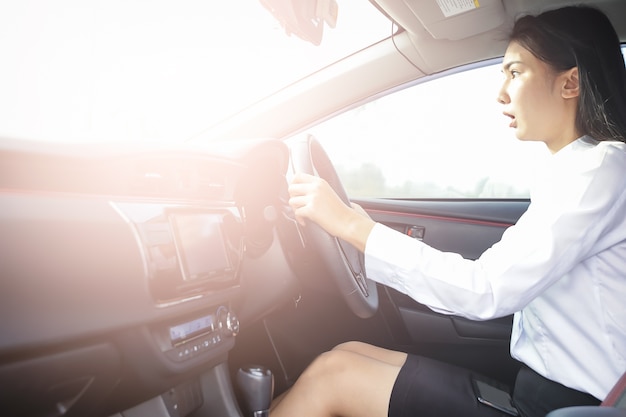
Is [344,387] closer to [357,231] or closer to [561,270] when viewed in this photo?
[357,231]

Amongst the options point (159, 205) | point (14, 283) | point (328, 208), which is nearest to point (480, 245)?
point (328, 208)

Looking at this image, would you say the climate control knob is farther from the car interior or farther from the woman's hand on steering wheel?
the woman's hand on steering wheel

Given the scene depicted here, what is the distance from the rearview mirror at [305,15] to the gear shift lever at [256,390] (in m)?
1.02

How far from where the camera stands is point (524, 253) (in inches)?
36.5

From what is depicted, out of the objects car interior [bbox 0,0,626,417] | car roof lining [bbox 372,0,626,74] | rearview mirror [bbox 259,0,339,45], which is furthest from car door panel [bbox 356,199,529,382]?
rearview mirror [bbox 259,0,339,45]

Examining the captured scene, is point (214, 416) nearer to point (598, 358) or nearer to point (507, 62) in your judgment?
point (598, 358)

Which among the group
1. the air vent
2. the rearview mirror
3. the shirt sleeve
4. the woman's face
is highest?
the rearview mirror

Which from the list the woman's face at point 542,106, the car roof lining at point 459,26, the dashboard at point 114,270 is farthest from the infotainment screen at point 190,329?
the car roof lining at point 459,26

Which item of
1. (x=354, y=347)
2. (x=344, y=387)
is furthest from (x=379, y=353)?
(x=344, y=387)

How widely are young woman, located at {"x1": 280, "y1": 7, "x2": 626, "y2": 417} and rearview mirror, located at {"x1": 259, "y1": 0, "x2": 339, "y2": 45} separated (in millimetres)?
565

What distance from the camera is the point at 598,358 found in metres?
0.99

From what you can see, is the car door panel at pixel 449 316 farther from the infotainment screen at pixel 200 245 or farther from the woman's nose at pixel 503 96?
the infotainment screen at pixel 200 245

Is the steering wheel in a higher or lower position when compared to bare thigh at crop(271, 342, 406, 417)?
higher

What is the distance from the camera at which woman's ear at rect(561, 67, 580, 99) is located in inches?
44.4
